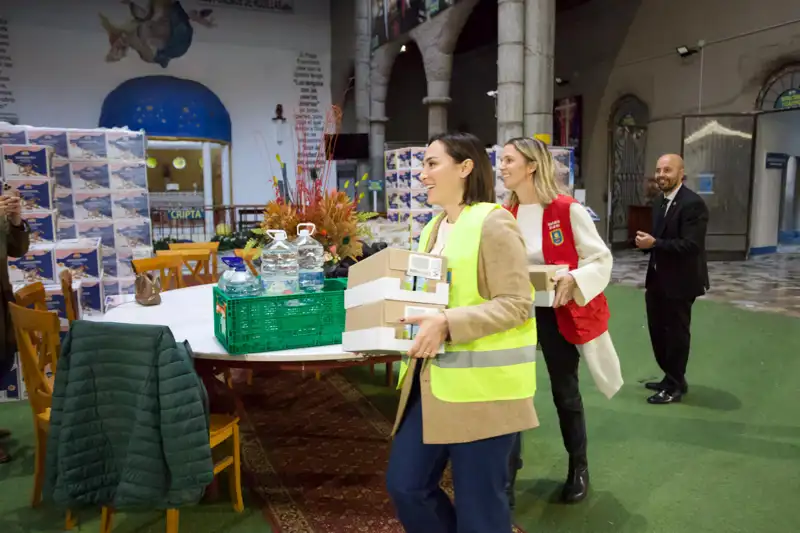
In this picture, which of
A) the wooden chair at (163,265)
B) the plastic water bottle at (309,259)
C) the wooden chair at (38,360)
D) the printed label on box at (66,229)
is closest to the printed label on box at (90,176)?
the printed label on box at (66,229)

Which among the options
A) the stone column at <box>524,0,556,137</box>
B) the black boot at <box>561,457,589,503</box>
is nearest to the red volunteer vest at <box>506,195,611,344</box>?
the black boot at <box>561,457,589,503</box>

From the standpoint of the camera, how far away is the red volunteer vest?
2389 mm

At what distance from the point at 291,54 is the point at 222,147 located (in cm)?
298

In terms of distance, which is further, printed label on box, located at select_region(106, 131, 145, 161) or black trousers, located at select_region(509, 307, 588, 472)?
printed label on box, located at select_region(106, 131, 145, 161)

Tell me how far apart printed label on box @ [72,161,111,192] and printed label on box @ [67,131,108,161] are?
0.18 ft

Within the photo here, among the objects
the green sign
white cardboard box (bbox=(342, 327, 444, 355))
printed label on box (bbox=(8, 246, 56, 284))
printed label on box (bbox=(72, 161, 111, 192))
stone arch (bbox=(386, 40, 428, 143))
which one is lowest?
printed label on box (bbox=(8, 246, 56, 284))

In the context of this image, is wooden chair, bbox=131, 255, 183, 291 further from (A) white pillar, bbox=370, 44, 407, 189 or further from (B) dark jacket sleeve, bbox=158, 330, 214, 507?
(A) white pillar, bbox=370, 44, 407, 189

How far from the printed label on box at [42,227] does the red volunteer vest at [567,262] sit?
358 cm

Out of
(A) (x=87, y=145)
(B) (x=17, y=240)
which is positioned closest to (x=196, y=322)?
(B) (x=17, y=240)

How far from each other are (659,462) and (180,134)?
1367cm

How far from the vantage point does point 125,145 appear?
5.16 metres

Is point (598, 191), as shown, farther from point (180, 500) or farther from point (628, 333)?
point (180, 500)

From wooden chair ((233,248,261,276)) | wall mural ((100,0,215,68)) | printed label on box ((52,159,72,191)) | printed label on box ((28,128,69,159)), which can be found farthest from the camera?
wall mural ((100,0,215,68))

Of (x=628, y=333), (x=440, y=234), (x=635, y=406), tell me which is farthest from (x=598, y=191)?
(x=440, y=234)
